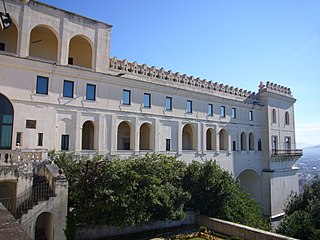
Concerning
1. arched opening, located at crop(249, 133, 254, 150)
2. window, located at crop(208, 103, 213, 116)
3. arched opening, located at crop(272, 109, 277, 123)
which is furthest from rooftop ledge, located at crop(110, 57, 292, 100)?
Answer: arched opening, located at crop(249, 133, 254, 150)

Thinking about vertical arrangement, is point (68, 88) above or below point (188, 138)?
above

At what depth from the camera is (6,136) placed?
18.1 metres

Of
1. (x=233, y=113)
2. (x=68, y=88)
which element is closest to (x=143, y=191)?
(x=68, y=88)

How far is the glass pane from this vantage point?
18.0 m

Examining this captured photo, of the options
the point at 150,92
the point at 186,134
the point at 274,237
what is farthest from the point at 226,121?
the point at 274,237

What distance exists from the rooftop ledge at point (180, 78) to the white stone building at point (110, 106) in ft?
0.34

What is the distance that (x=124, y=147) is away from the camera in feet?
86.9

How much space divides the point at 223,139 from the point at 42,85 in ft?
70.4

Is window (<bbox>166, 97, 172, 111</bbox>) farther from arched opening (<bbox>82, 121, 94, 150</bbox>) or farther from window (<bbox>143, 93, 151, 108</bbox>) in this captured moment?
arched opening (<bbox>82, 121, 94, 150</bbox>)

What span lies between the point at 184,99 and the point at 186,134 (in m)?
4.71

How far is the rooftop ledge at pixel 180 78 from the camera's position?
24250mm

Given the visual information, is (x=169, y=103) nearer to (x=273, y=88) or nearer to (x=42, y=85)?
(x=42, y=85)

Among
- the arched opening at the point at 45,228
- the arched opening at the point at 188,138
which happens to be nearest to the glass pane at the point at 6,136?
the arched opening at the point at 45,228

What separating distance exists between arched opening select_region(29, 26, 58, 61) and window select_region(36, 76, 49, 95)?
13.3ft
